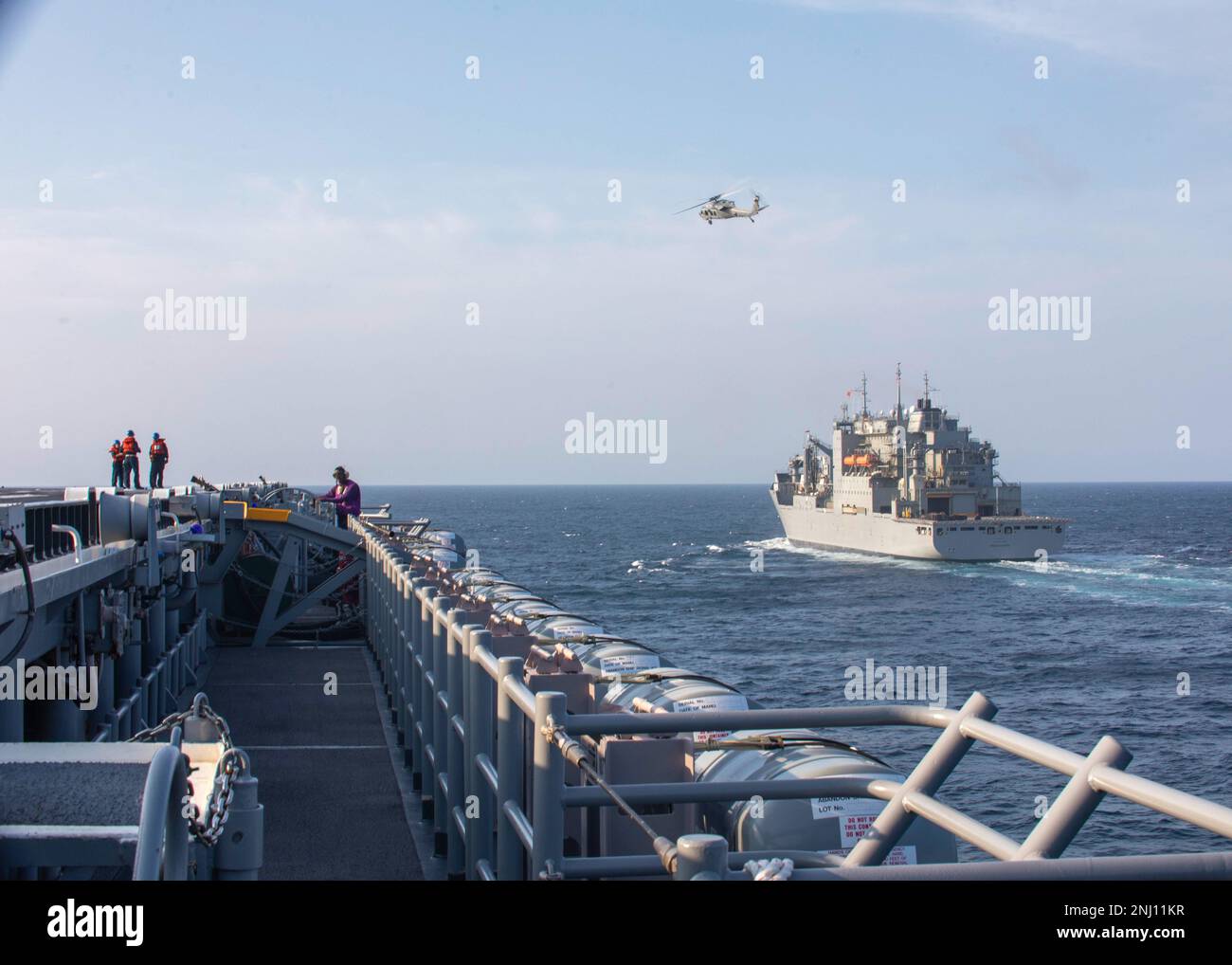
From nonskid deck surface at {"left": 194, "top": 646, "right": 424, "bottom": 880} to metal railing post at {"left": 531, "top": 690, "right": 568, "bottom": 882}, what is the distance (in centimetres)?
422

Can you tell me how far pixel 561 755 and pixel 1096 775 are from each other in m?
1.83

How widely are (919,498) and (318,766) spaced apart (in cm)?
7671

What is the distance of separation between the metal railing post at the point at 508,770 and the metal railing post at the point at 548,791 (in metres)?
0.81

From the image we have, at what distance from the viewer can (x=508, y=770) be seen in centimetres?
507

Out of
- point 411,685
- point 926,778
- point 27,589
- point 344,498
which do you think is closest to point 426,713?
point 411,685

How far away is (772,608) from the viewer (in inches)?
2216

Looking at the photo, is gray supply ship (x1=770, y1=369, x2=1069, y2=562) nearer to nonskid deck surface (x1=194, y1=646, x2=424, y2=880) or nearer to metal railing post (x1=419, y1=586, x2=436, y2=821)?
nonskid deck surface (x1=194, y1=646, x2=424, y2=880)

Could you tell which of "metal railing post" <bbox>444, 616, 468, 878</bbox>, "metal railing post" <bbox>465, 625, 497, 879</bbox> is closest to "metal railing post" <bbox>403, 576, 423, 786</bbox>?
"metal railing post" <bbox>444, 616, 468, 878</bbox>

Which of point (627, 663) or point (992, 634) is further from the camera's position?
point (992, 634)

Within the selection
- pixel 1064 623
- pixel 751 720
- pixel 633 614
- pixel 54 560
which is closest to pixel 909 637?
pixel 1064 623

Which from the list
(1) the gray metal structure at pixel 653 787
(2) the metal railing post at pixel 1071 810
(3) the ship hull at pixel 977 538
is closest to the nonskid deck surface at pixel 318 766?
(1) the gray metal structure at pixel 653 787

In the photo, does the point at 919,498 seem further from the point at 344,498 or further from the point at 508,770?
the point at 508,770

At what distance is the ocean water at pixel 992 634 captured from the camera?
81.9 feet
